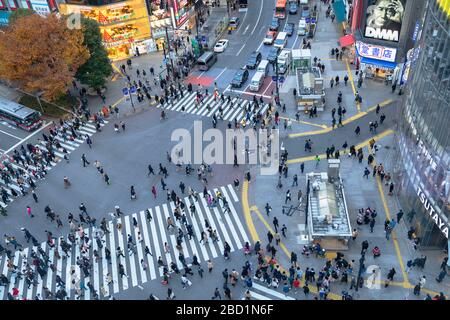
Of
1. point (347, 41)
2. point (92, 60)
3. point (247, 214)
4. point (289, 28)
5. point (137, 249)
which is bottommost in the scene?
point (137, 249)

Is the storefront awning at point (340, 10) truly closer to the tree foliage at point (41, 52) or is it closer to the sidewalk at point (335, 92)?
the sidewalk at point (335, 92)

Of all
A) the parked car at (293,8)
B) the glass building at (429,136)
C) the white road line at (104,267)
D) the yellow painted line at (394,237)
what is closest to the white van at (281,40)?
the parked car at (293,8)

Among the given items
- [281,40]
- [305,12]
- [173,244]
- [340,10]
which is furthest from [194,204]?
[305,12]

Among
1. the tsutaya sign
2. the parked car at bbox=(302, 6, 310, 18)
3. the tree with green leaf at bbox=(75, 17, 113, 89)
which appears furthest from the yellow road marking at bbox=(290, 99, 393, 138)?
the parked car at bbox=(302, 6, 310, 18)

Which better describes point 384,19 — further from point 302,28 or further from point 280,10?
point 280,10

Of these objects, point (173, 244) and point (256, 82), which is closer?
point (173, 244)
